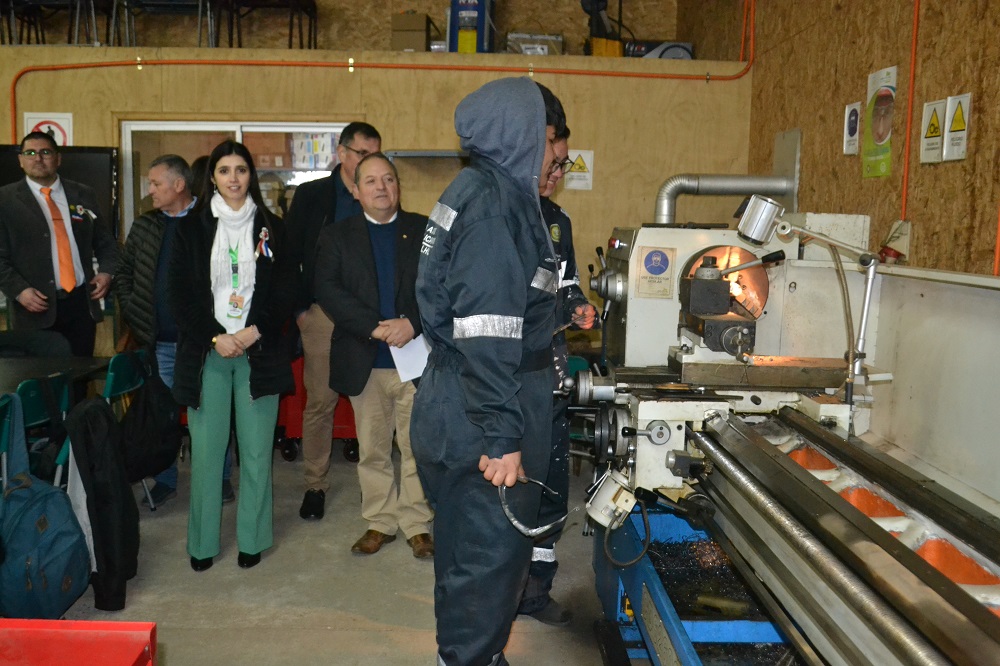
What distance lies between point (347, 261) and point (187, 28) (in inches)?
152

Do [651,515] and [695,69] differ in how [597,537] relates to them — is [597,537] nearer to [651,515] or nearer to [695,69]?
[651,515]

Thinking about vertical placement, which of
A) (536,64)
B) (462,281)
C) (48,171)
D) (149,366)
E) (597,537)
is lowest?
(597,537)

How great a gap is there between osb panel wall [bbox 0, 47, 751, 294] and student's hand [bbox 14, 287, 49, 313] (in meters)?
1.35

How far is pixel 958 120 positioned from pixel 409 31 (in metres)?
3.24

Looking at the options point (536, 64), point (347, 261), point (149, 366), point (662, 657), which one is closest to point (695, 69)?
point (536, 64)

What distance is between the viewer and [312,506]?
358 cm

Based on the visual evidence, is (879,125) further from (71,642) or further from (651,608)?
(71,642)

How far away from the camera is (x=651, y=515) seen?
8.16 feet

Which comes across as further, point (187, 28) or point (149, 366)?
point (187, 28)

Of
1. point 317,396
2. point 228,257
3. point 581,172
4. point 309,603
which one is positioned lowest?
point 309,603

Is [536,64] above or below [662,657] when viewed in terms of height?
above

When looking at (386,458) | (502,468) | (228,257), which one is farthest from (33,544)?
(502,468)

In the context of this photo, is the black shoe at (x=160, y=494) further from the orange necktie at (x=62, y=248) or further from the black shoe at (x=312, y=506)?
the orange necktie at (x=62, y=248)

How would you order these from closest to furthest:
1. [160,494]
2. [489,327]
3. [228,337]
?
[489,327] < [228,337] < [160,494]
